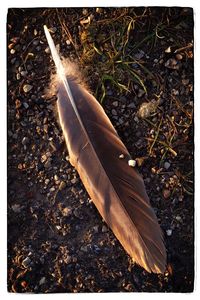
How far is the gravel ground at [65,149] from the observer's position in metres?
1.56

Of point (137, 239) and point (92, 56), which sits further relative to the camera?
point (92, 56)

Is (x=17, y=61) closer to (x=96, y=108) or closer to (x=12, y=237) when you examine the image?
(x=96, y=108)

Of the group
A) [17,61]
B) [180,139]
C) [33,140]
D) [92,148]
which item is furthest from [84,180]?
[17,61]

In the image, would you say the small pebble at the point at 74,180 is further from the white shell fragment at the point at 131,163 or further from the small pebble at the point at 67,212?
the white shell fragment at the point at 131,163

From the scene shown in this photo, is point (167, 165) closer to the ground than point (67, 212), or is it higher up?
higher up

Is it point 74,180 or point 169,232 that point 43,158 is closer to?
point 74,180

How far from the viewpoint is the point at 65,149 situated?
1.59 meters

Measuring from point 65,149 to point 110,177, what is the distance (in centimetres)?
21

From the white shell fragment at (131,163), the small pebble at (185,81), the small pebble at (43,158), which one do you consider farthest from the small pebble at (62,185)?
the small pebble at (185,81)

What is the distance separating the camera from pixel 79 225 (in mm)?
1574

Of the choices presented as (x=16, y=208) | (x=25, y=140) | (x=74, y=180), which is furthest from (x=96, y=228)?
(x=25, y=140)

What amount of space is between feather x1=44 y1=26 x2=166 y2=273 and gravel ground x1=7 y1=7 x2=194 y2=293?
5 cm

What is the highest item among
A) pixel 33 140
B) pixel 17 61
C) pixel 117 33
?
pixel 117 33
